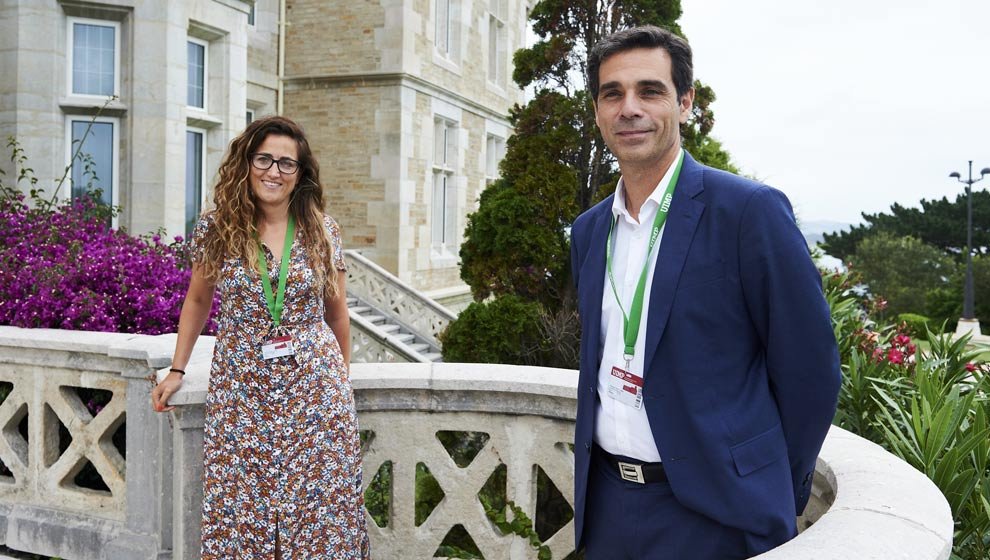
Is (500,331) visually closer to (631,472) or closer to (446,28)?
(631,472)

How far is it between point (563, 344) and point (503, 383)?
3620 millimetres

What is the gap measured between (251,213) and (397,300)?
36.3 feet

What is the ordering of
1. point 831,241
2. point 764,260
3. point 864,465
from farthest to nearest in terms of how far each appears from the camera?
point 831,241 → point 864,465 → point 764,260

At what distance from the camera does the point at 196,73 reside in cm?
960

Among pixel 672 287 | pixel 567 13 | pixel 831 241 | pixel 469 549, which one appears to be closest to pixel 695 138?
pixel 567 13

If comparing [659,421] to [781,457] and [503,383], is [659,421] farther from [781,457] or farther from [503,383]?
[503,383]

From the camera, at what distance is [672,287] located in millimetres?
1755

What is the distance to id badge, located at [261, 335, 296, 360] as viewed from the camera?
2.71 metres

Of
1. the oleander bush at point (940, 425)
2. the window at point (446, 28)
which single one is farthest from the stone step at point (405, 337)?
the oleander bush at point (940, 425)

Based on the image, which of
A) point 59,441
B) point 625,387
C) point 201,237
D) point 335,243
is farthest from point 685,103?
point 59,441

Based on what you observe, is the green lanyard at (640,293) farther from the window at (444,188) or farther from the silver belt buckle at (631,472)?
the window at (444,188)

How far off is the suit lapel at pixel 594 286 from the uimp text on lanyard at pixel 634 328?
0.10m

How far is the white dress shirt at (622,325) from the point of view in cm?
185

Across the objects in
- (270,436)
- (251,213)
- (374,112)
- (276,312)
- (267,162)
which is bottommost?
(270,436)
